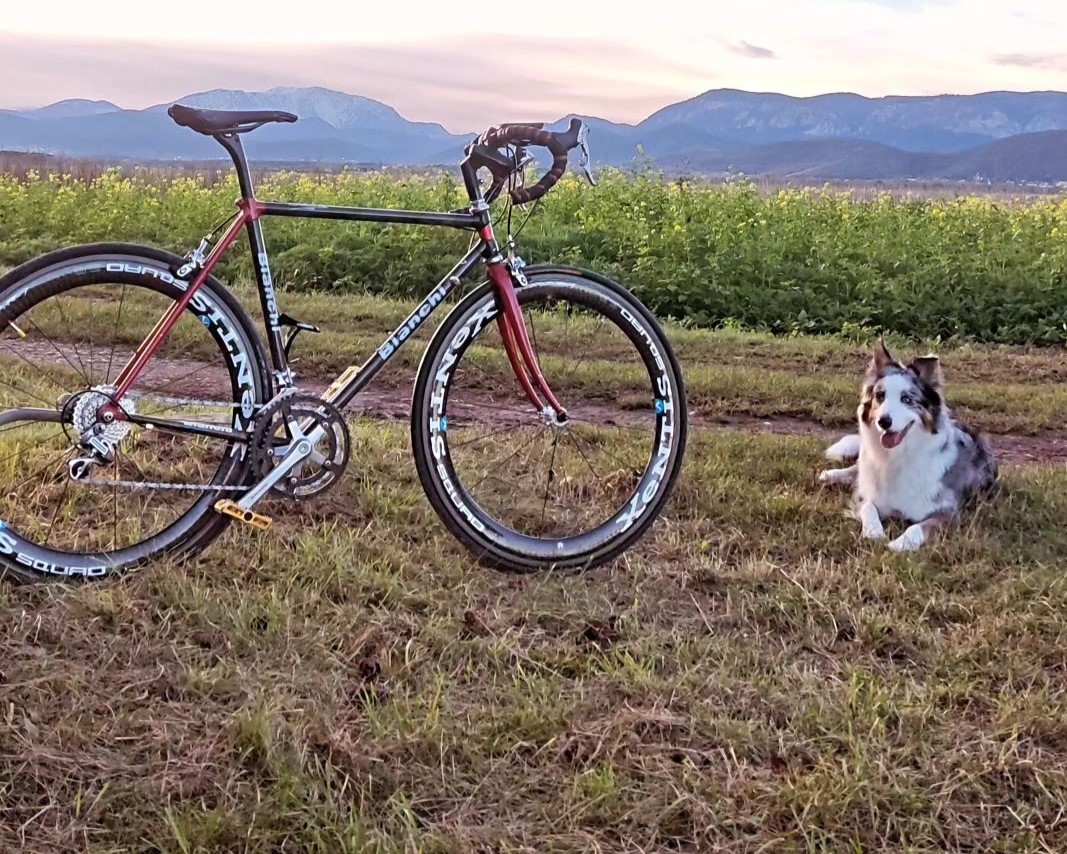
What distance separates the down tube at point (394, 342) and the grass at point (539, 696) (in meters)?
0.54

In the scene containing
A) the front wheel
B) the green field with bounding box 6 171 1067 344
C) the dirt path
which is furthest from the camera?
the green field with bounding box 6 171 1067 344

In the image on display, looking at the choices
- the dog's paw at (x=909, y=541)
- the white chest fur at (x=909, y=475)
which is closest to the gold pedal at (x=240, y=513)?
the dog's paw at (x=909, y=541)

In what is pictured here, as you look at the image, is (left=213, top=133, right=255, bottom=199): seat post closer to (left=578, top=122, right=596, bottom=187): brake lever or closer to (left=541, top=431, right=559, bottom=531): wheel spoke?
(left=578, top=122, right=596, bottom=187): brake lever

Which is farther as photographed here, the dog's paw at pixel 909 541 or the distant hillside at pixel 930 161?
the distant hillside at pixel 930 161

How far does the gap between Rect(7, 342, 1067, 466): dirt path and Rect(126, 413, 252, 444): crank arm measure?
79.4 inches

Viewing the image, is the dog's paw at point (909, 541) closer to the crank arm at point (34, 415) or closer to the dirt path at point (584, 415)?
the dirt path at point (584, 415)

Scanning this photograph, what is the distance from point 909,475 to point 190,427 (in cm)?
295

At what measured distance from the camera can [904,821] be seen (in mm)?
2312

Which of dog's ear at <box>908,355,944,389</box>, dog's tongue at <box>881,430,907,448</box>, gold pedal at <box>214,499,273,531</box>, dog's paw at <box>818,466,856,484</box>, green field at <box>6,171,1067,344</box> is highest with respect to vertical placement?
green field at <box>6,171,1067,344</box>

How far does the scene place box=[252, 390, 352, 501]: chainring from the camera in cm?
331

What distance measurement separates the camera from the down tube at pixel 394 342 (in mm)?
3471

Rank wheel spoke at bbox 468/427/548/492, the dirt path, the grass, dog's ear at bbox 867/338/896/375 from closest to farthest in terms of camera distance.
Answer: the grass → wheel spoke at bbox 468/427/548/492 → dog's ear at bbox 867/338/896/375 → the dirt path

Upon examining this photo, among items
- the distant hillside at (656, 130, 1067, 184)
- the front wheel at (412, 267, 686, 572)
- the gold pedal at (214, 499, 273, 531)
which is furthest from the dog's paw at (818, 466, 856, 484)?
the distant hillside at (656, 130, 1067, 184)

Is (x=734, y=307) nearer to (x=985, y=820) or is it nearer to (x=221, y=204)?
(x=221, y=204)
